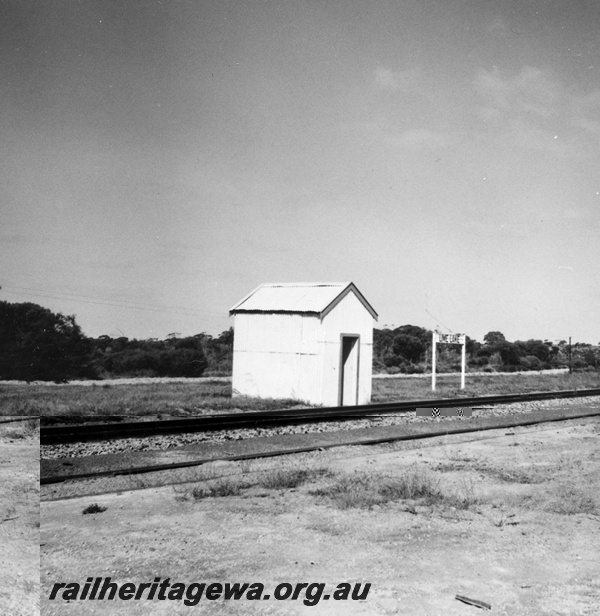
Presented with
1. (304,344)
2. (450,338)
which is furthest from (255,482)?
(450,338)

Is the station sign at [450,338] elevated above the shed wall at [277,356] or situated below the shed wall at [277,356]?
above

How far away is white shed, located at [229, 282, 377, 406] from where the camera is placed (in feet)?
57.2

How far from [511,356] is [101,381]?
46.0m

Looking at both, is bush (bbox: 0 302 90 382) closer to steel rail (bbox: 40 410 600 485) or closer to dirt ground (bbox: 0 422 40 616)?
steel rail (bbox: 40 410 600 485)

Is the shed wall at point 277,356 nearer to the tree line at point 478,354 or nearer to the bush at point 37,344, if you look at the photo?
the bush at point 37,344

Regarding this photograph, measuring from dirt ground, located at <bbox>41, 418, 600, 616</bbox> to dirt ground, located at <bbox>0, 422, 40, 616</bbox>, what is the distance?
389 mm

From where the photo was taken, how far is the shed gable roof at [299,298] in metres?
17.7

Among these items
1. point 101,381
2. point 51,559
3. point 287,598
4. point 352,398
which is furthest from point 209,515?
point 101,381

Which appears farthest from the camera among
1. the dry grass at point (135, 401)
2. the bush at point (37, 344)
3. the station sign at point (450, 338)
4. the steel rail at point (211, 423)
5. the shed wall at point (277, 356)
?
the station sign at point (450, 338)

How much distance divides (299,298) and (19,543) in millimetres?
14186

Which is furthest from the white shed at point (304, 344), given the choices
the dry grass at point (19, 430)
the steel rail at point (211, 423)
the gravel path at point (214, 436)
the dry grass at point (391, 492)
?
the dry grass at point (391, 492)

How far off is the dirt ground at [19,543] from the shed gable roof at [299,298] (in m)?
11.5

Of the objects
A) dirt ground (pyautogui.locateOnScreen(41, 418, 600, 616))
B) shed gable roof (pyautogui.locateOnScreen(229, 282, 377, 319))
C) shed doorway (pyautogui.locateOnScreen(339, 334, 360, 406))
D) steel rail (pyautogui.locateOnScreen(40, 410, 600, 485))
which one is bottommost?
dirt ground (pyautogui.locateOnScreen(41, 418, 600, 616))

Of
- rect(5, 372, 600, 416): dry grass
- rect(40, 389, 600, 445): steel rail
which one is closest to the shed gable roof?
rect(5, 372, 600, 416): dry grass
